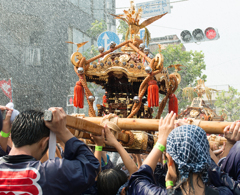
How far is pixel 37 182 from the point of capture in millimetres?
1188

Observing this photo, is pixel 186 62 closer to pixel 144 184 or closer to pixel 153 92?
pixel 153 92

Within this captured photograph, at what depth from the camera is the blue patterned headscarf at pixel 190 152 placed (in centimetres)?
117

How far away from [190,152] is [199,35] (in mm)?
12442

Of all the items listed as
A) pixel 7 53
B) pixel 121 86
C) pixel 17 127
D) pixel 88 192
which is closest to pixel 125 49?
pixel 121 86

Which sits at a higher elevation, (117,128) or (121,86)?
(121,86)

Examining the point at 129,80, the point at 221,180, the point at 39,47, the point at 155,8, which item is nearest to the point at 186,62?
the point at 155,8

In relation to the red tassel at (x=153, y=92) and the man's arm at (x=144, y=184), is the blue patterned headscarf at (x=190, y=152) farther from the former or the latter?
the red tassel at (x=153, y=92)

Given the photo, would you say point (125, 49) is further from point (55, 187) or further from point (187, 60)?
point (187, 60)

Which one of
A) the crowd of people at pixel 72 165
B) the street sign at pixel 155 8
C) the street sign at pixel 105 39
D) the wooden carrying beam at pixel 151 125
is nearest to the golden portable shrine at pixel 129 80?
the wooden carrying beam at pixel 151 125

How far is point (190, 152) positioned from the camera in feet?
3.83

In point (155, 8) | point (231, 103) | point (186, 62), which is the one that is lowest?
point (231, 103)

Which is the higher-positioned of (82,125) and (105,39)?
(105,39)

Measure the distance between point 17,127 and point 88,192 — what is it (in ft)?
2.78

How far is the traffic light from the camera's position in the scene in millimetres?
12234
